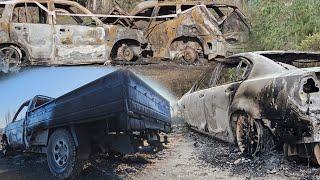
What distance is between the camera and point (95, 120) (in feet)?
10.8

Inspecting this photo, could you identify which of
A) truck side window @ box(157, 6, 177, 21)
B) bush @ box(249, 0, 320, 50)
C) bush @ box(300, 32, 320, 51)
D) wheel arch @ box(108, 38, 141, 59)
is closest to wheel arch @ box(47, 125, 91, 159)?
wheel arch @ box(108, 38, 141, 59)

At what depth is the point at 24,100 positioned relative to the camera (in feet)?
12.0

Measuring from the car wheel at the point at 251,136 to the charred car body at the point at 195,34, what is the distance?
14.2ft

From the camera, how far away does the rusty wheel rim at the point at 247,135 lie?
4715 millimetres

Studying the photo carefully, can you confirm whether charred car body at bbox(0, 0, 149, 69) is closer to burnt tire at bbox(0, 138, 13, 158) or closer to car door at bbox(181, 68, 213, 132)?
car door at bbox(181, 68, 213, 132)

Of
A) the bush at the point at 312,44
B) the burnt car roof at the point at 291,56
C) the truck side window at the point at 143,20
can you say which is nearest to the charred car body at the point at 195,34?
the truck side window at the point at 143,20

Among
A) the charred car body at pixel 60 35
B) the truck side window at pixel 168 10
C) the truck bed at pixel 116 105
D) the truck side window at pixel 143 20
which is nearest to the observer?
the truck bed at pixel 116 105

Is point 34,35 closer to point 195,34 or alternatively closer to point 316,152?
point 195,34

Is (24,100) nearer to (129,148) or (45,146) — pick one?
(45,146)

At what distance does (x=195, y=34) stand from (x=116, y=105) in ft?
22.1

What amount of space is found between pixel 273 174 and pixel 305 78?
0.93 m

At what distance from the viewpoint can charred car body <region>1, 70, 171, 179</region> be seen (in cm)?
310

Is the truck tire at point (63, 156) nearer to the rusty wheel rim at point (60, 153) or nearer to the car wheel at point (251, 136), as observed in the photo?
the rusty wheel rim at point (60, 153)

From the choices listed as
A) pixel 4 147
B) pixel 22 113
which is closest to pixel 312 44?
pixel 4 147
